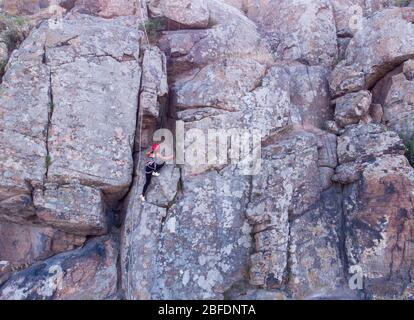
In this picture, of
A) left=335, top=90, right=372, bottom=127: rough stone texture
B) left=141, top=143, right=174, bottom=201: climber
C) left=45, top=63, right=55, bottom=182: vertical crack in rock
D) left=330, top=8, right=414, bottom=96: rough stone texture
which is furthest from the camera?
left=330, top=8, right=414, bottom=96: rough stone texture

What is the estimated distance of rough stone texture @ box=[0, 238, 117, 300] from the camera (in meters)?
9.30

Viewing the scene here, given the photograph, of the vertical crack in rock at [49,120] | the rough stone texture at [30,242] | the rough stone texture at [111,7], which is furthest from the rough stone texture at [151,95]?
the rough stone texture at [30,242]

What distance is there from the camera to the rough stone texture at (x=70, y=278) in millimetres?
9305

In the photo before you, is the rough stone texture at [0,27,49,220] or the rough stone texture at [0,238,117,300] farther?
the rough stone texture at [0,27,49,220]

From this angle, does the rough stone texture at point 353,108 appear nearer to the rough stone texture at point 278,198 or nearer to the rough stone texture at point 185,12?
the rough stone texture at point 278,198

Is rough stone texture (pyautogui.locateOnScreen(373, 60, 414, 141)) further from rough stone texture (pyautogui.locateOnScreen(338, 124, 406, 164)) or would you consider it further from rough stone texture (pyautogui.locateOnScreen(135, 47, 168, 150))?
rough stone texture (pyautogui.locateOnScreen(135, 47, 168, 150))

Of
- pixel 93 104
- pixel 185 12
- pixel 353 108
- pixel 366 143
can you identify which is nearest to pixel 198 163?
pixel 93 104

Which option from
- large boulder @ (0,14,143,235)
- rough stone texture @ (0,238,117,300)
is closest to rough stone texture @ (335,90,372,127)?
large boulder @ (0,14,143,235)

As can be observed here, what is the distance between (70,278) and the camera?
9.56 metres

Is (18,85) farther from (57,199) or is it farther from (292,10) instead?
(292,10)

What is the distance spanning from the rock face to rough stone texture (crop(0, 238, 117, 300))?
0.10ft

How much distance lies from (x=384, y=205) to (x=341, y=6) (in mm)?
8877

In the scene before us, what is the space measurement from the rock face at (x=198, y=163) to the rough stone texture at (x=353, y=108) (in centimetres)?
4

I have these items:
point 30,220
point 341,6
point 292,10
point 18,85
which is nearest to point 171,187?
point 30,220
